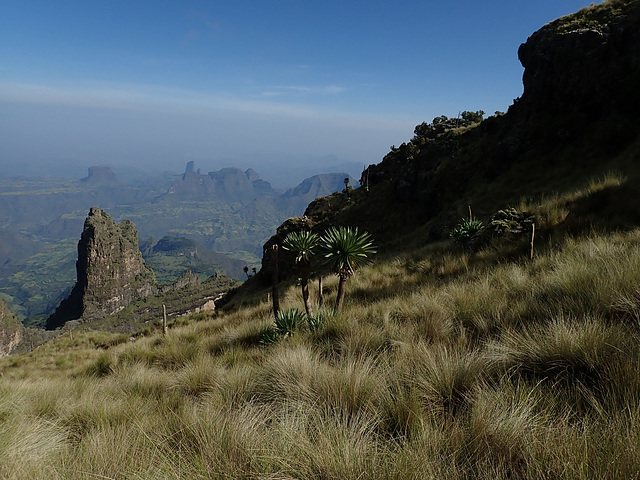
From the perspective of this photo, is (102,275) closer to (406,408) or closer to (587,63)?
(587,63)

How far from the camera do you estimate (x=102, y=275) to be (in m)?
156

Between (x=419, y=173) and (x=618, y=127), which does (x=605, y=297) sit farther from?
(x=419, y=173)

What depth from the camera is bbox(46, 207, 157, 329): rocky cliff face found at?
146625 millimetres

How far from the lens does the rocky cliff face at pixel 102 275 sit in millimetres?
146625

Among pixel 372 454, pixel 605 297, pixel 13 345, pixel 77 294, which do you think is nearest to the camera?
pixel 372 454

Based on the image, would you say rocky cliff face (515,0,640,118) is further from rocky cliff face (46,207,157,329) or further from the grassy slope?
rocky cliff face (46,207,157,329)

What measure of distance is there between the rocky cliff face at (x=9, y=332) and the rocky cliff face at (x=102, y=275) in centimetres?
2700

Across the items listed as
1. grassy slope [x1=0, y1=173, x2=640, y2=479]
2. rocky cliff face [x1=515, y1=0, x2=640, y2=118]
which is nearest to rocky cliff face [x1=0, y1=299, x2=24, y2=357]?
grassy slope [x1=0, y1=173, x2=640, y2=479]

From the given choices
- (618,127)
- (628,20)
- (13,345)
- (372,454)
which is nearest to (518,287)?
(372,454)

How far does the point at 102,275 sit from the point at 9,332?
5476 centimetres

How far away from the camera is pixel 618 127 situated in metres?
27.7

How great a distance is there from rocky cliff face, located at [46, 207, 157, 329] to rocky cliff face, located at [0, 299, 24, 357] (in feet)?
88.6

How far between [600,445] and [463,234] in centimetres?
1395

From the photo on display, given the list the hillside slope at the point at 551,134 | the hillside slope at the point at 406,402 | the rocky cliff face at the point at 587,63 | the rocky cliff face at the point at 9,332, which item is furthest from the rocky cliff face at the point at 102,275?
the rocky cliff face at the point at 587,63
